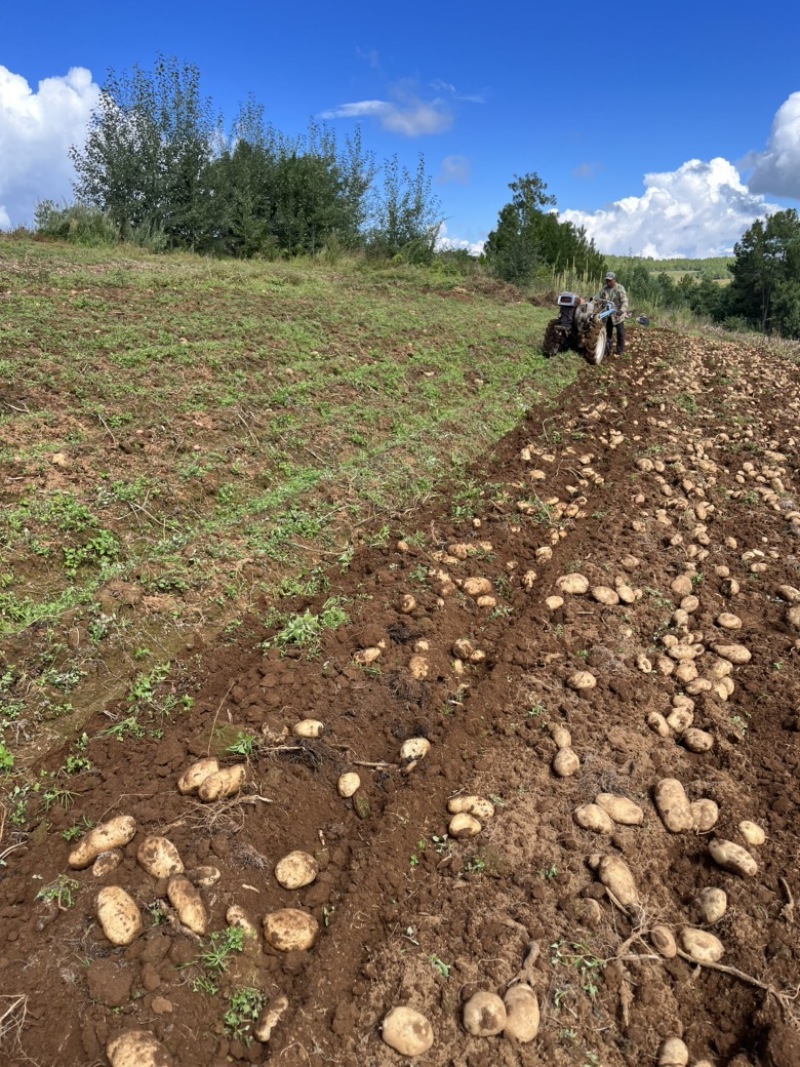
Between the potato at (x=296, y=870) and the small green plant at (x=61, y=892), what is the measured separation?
69cm

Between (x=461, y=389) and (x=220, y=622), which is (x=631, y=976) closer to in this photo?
(x=220, y=622)

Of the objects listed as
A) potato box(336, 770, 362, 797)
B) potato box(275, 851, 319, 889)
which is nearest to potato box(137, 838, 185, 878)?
potato box(275, 851, 319, 889)

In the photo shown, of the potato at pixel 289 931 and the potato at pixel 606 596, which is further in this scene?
the potato at pixel 606 596

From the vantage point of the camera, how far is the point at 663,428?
746 centimetres

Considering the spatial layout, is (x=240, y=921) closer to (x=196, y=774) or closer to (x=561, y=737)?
(x=196, y=774)

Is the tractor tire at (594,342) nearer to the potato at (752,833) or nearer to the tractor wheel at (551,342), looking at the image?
the tractor wheel at (551,342)

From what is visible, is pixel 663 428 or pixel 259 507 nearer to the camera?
pixel 259 507

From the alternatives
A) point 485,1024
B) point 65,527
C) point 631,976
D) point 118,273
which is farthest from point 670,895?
point 118,273

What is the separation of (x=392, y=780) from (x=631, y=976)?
111 centimetres

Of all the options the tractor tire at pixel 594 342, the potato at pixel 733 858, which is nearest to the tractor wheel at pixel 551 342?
the tractor tire at pixel 594 342

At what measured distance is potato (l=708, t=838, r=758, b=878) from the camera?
2361mm

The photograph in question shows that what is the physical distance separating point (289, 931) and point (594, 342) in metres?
9.80

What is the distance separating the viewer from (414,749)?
2900 millimetres

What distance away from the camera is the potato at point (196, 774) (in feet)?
8.68
